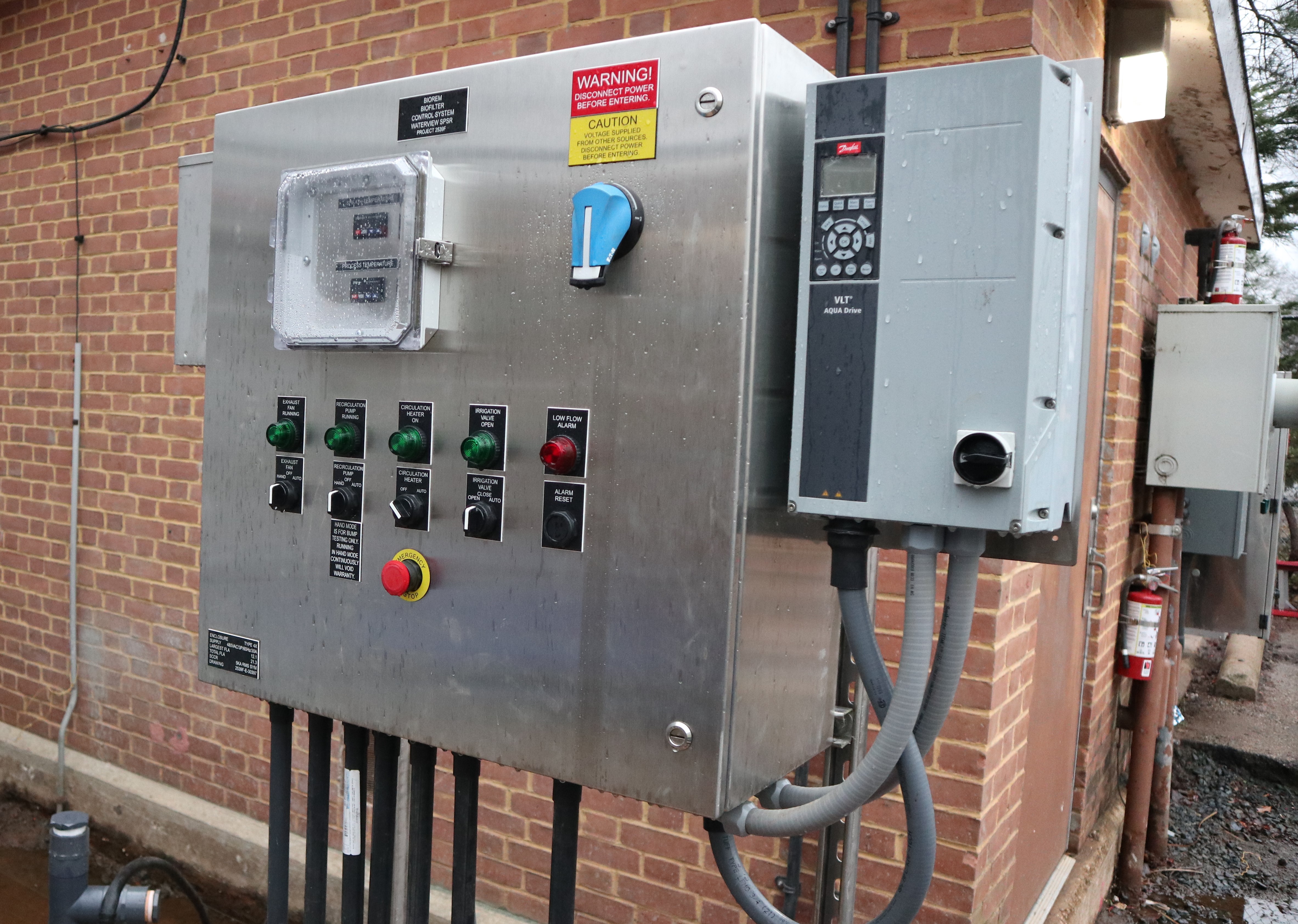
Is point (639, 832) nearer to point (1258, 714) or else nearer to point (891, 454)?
point (891, 454)

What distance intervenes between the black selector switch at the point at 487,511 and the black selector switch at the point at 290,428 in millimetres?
417

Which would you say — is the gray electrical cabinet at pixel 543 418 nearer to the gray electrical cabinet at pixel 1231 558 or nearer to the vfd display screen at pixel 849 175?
the vfd display screen at pixel 849 175

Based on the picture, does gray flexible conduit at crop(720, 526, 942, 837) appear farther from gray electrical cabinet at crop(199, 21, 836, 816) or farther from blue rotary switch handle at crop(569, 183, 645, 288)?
blue rotary switch handle at crop(569, 183, 645, 288)

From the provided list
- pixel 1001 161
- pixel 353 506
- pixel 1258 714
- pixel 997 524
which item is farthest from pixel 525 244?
pixel 1258 714

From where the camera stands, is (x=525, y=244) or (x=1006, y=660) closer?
(x=525, y=244)

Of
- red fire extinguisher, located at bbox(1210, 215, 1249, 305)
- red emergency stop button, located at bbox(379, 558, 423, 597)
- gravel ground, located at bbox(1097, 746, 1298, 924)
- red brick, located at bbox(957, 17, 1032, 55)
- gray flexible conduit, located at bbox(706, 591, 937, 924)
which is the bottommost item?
gravel ground, located at bbox(1097, 746, 1298, 924)

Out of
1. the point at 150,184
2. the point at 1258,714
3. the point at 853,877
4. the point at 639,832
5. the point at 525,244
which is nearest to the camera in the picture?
the point at 525,244

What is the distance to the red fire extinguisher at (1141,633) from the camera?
400 centimetres

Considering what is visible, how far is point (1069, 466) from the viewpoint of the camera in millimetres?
1350

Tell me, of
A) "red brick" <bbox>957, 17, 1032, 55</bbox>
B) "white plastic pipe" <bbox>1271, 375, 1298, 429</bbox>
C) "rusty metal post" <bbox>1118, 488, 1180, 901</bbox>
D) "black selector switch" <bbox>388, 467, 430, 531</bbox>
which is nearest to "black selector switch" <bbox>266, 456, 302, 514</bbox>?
"black selector switch" <bbox>388, 467, 430, 531</bbox>

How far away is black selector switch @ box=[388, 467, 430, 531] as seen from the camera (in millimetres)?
1581

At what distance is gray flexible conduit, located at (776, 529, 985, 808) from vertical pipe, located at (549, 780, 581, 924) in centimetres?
42

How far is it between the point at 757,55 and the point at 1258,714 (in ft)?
23.3

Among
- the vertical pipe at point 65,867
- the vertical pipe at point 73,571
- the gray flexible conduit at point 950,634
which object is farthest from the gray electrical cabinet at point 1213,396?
the vertical pipe at point 73,571
